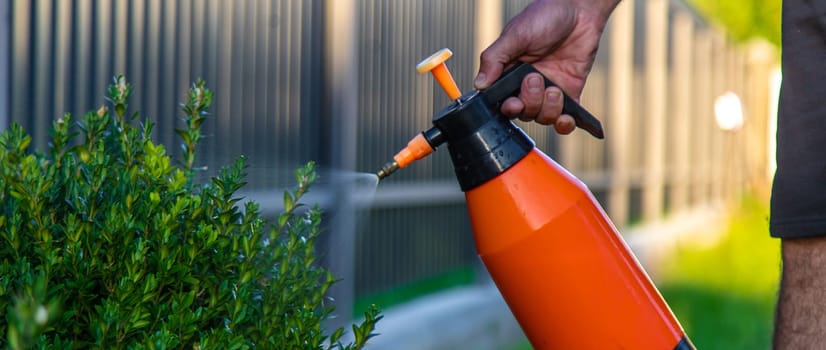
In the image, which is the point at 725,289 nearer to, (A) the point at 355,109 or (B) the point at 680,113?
(A) the point at 355,109

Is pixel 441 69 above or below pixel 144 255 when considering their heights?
above

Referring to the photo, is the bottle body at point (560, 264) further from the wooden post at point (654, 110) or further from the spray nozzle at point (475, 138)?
the wooden post at point (654, 110)

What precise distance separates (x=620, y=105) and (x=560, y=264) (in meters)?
8.74

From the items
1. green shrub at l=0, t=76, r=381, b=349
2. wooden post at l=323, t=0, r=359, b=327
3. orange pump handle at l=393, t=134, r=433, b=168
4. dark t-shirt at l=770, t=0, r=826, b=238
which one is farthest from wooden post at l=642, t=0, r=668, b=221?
Result: green shrub at l=0, t=76, r=381, b=349

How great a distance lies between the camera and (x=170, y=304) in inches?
62.6

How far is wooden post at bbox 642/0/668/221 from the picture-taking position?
1220 cm

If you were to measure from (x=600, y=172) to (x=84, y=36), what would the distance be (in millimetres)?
7119

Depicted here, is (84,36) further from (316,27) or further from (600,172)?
(600,172)

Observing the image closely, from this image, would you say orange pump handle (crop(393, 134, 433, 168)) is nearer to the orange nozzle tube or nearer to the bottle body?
the orange nozzle tube

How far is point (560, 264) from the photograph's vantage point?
6.50 ft

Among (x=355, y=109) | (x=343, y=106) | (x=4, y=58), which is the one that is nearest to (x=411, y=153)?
(x=4, y=58)

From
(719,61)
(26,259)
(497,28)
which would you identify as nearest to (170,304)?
(26,259)

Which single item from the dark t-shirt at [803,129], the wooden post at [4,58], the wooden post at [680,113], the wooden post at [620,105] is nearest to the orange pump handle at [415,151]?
the dark t-shirt at [803,129]

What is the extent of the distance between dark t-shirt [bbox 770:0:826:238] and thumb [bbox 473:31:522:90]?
506 mm
